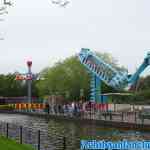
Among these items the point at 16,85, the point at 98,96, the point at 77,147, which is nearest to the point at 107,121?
the point at 77,147

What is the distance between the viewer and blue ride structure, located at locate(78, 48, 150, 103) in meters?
55.6

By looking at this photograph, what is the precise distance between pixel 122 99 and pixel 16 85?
48.0 m

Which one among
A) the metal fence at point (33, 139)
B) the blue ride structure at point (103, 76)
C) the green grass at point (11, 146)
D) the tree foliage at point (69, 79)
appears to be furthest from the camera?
the tree foliage at point (69, 79)

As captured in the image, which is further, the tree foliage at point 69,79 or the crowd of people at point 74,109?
the tree foliage at point 69,79

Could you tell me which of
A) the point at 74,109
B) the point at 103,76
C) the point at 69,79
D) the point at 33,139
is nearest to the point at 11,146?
the point at 33,139

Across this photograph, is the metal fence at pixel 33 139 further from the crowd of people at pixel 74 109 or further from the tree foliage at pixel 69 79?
the tree foliage at pixel 69 79

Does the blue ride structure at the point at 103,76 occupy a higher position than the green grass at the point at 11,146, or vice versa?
the blue ride structure at the point at 103,76

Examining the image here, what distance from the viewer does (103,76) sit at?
59.2m

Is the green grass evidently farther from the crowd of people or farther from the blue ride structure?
the blue ride structure

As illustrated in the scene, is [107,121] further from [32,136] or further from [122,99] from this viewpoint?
[122,99]

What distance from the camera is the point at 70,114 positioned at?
154 feet

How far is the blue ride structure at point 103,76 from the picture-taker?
55.6 m

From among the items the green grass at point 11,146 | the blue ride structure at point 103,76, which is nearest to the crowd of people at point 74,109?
the blue ride structure at point 103,76

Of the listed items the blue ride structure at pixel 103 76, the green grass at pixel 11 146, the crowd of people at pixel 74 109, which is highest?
the blue ride structure at pixel 103 76
